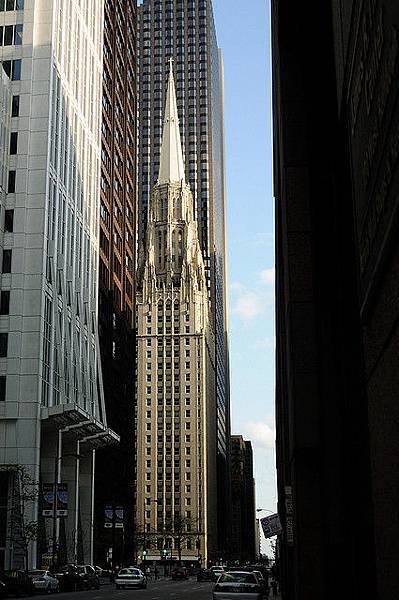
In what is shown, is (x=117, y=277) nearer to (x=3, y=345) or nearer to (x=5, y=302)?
(x=5, y=302)

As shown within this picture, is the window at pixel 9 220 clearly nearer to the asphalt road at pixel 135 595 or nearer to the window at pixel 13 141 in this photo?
the window at pixel 13 141

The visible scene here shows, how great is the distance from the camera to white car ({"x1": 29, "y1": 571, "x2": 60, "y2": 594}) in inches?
2027

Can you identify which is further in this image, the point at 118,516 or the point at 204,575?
the point at 204,575

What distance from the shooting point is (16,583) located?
46.9 meters

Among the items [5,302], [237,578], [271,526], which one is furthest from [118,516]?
[237,578]

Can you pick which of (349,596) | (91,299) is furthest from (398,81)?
(91,299)

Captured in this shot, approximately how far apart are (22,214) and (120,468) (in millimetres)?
48067

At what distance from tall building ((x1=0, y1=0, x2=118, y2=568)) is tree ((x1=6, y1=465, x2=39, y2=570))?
0.15m

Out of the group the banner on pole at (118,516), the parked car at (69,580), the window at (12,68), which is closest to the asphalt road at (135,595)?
the parked car at (69,580)

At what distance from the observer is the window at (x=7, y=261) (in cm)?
7181

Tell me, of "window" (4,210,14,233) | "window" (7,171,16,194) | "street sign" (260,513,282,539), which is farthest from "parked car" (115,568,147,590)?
"street sign" (260,513,282,539)

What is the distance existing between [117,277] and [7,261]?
39686 millimetres

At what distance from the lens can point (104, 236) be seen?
10119 cm

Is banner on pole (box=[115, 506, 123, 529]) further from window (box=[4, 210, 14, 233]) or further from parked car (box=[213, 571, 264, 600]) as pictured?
parked car (box=[213, 571, 264, 600])
